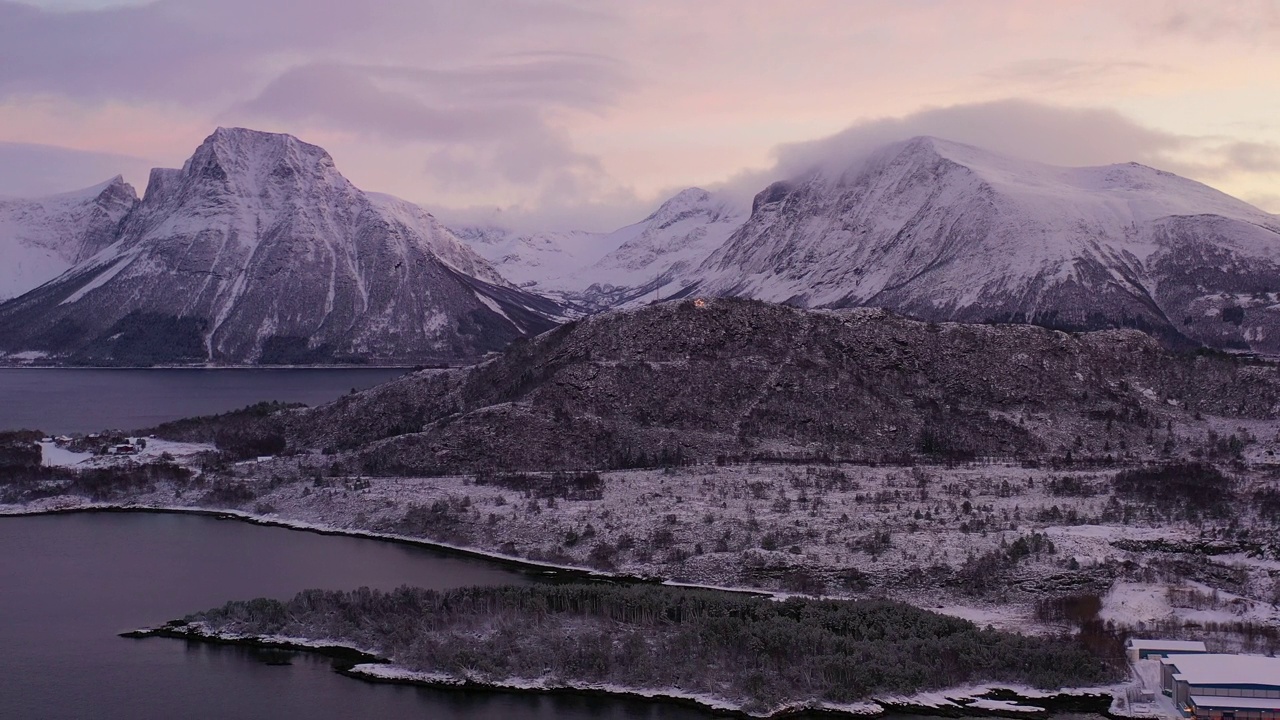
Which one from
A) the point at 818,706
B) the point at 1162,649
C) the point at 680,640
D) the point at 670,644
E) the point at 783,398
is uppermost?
the point at 783,398

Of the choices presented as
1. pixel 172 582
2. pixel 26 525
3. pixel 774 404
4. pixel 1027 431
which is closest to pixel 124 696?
pixel 172 582

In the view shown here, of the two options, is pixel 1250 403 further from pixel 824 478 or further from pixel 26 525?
pixel 26 525

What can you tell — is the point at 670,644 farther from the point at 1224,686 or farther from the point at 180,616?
the point at 180,616

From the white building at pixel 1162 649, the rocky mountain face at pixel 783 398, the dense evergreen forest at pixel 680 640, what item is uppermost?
the rocky mountain face at pixel 783 398

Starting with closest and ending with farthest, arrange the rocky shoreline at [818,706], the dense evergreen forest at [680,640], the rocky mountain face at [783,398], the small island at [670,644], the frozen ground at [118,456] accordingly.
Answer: the rocky shoreline at [818,706], the small island at [670,644], the dense evergreen forest at [680,640], the rocky mountain face at [783,398], the frozen ground at [118,456]

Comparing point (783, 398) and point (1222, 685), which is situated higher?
point (783, 398)

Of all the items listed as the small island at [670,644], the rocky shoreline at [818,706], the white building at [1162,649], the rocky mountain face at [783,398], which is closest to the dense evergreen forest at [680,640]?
the small island at [670,644]

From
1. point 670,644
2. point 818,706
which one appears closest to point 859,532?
point 670,644

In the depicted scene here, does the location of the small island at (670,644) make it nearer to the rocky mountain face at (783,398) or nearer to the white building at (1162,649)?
the white building at (1162,649)
